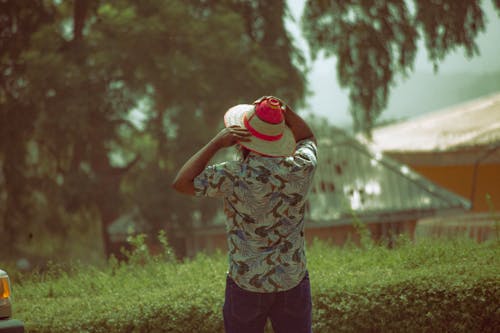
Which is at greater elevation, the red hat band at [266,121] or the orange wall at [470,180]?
the red hat band at [266,121]

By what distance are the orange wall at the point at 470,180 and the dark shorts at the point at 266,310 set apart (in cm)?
1546

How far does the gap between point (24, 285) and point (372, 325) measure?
378 cm

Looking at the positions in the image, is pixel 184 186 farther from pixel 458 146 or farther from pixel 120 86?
pixel 120 86

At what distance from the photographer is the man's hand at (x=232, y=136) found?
3793 mm

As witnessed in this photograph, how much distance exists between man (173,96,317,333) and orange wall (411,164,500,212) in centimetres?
1541

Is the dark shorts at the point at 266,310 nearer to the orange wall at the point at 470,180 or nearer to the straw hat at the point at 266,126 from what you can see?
the straw hat at the point at 266,126

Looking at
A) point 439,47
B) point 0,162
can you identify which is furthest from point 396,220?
point 0,162

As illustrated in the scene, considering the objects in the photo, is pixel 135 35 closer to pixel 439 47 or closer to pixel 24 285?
pixel 439 47

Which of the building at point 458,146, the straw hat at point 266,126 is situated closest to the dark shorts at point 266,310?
the straw hat at point 266,126

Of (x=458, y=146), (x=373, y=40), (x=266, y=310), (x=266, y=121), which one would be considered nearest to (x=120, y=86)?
(x=373, y=40)

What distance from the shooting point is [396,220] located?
1967 cm

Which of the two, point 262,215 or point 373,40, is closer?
point 262,215

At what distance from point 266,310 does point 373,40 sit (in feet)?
49.5

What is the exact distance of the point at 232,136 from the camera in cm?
380
